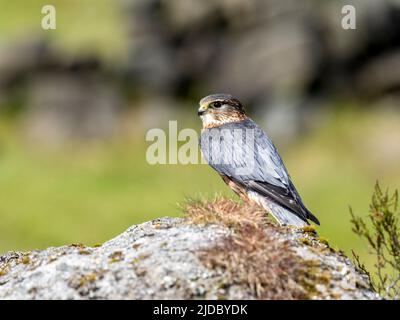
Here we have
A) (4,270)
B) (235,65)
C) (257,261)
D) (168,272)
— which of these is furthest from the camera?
(235,65)

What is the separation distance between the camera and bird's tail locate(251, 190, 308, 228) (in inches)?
375

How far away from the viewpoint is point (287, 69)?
116 feet

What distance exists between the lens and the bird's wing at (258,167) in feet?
32.3

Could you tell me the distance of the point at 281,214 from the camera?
9695 mm

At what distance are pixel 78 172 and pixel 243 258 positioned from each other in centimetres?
2533

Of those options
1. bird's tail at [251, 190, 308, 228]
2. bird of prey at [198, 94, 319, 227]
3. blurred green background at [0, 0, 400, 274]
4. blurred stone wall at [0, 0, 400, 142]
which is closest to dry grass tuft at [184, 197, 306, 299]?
bird's tail at [251, 190, 308, 228]

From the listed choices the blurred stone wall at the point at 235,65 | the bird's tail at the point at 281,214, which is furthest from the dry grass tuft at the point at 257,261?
the blurred stone wall at the point at 235,65

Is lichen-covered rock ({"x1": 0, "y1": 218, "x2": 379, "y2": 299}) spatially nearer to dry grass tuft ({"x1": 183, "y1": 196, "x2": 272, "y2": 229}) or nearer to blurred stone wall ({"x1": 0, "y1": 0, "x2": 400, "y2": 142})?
dry grass tuft ({"x1": 183, "y1": 196, "x2": 272, "y2": 229})

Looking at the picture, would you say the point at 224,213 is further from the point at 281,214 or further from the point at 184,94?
the point at 184,94

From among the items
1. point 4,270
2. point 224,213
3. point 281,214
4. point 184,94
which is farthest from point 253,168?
point 184,94

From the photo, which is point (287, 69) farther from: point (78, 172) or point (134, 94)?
point (78, 172)

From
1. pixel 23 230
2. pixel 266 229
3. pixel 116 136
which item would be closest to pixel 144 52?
pixel 116 136

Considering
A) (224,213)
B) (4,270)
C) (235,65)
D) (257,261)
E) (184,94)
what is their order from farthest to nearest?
(184,94), (235,65), (4,270), (224,213), (257,261)

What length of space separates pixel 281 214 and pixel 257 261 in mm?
2820
